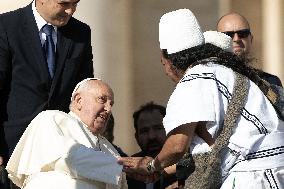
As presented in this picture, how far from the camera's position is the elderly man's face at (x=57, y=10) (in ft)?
31.5

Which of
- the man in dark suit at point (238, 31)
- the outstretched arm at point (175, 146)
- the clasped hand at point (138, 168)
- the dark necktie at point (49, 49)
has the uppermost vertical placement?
the dark necktie at point (49, 49)

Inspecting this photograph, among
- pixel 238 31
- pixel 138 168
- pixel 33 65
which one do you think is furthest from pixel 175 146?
pixel 238 31

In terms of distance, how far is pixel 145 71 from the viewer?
13.5 meters

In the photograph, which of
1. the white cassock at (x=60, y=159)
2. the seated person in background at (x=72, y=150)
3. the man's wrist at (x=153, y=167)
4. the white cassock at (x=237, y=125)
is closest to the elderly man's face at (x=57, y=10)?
the seated person in background at (x=72, y=150)

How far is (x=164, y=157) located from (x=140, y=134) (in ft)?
8.47

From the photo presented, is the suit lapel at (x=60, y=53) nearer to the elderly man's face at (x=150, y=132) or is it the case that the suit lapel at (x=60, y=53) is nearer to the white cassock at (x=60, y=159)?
the white cassock at (x=60, y=159)

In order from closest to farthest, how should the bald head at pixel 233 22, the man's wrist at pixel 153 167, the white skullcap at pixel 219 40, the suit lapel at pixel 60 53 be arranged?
the man's wrist at pixel 153 167, the white skullcap at pixel 219 40, the suit lapel at pixel 60 53, the bald head at pixel 233 22

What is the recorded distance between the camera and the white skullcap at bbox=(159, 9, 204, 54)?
27.7 ft

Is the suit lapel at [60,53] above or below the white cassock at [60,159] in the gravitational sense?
above

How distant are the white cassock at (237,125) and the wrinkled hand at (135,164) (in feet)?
1.56

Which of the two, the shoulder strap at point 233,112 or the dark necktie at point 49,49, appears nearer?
the shoulder strap at point 233,112

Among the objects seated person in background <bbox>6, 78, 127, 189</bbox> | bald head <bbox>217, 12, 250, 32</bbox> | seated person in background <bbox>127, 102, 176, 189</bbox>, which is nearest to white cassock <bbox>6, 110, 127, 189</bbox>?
seated person in background <bbox>6, 78, 127, 189</bbox>

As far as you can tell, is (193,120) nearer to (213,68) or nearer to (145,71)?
(213,68)

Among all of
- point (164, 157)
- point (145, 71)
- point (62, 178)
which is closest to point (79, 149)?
point (62, 178)
